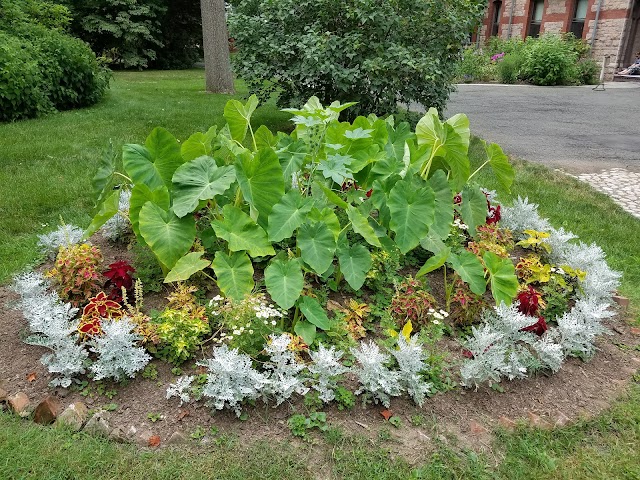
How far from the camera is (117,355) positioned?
2.16m

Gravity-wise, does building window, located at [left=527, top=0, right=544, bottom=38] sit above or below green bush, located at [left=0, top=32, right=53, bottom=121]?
above

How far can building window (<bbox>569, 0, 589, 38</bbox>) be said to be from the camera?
18.5 meters

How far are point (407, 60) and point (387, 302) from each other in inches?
148

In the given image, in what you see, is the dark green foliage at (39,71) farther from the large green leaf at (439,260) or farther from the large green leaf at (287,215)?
the large green leaf at (439,260)

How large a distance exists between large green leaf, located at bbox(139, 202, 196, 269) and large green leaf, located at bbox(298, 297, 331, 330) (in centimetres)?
63

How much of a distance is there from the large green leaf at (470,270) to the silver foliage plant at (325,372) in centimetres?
78

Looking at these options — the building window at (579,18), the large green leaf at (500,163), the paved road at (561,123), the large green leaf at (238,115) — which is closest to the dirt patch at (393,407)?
the large green leaf at (500,163)

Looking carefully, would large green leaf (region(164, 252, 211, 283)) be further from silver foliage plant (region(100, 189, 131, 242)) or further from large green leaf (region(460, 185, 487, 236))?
large green leaf (region(460, 185, 487, 236))

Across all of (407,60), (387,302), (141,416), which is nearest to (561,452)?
(387,302)

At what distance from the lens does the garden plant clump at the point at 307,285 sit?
219cm

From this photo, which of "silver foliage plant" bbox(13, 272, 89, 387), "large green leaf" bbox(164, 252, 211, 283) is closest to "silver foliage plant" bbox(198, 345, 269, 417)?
"large green leaf" bbox(164, 252, 211, 283)

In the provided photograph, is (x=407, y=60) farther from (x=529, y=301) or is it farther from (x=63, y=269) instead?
(x=63, y=269)

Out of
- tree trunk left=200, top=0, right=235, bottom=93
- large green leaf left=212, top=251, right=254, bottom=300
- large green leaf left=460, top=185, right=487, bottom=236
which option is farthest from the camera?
tree trunk left=200, top=0, right=235, bottom=93

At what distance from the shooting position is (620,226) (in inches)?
174
